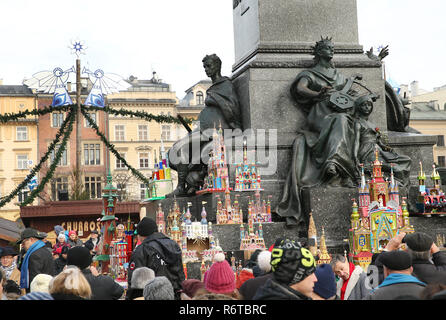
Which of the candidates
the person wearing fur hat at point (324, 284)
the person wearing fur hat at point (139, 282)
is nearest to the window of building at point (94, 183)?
the person wearing fur hat at point (139, 282)

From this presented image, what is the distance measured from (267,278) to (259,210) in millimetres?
6131

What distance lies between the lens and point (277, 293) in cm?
462

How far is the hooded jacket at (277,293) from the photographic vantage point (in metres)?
4.61

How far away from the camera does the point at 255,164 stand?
12.6 metres

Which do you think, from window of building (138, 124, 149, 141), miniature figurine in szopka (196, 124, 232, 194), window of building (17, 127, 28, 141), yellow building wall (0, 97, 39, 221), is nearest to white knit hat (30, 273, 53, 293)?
miniature figurine in szopka (196, 124, 232, 194)

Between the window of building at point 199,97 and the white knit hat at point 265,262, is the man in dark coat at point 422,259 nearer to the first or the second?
the white knit hat at point 265,262

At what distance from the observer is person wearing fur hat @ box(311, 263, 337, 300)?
5.56 metres

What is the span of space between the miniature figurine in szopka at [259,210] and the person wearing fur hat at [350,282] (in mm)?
4603

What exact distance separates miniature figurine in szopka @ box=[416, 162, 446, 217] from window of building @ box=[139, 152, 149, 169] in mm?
64552

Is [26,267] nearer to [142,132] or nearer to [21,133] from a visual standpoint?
[21,133]
